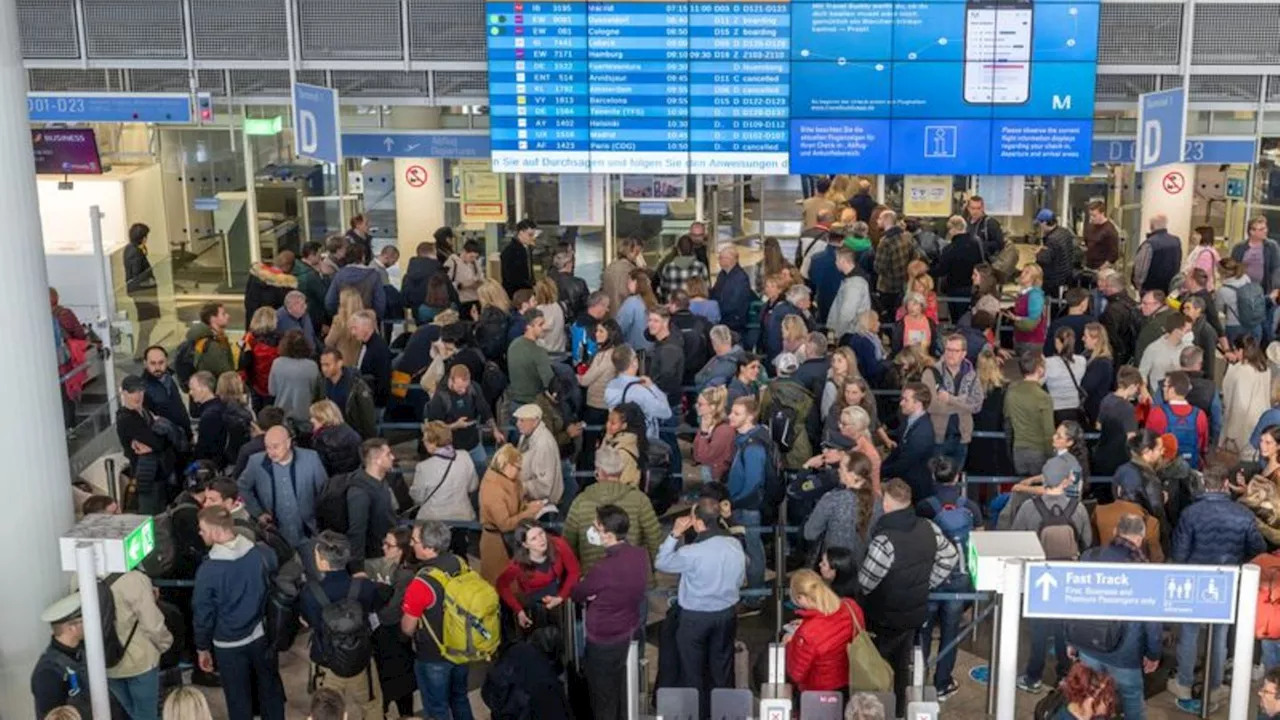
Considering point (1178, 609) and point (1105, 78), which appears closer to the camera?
point (1178, 609)

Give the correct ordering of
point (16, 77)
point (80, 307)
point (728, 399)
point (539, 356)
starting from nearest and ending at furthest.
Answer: point (16, 77) → point (728, 399) → point (539, 356) → point (80, 307)

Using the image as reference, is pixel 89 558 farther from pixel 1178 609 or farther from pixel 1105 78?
pixel 1105 78

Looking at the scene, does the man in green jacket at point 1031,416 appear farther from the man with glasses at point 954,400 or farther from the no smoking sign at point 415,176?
the no smoking sign at point 415,176

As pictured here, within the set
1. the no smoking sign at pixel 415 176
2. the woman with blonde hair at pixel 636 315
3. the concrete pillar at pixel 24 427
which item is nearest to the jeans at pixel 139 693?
the concrete pillar at pixel 24 427

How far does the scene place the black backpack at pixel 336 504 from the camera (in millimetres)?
9438

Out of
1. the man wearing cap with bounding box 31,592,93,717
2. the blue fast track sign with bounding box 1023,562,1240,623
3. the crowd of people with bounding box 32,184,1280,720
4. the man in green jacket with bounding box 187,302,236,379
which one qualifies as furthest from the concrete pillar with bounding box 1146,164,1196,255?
the man wearing cap with bounding box 31,592,93,717

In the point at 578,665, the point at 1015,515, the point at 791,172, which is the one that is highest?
the point at 791,172

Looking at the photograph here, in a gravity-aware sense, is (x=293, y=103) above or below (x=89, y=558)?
above

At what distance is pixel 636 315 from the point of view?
12648 mm

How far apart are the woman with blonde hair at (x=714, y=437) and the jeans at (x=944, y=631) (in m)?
1.55

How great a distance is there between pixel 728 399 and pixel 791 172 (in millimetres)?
4326

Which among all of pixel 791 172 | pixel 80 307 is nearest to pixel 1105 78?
pixel 791 172

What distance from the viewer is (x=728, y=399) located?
34.9 ft

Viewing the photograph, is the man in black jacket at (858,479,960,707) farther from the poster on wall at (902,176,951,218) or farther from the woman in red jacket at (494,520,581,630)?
the poster on wall at (902,176,951,218)
